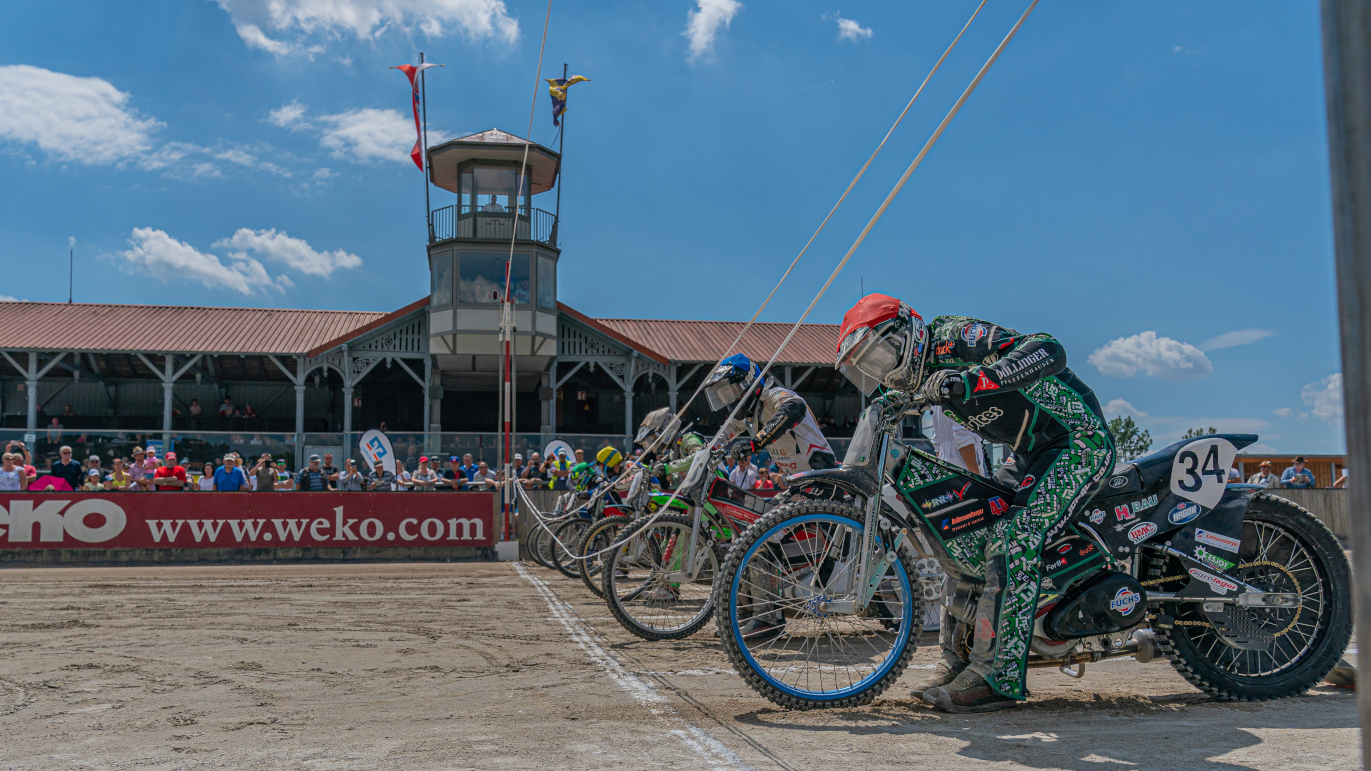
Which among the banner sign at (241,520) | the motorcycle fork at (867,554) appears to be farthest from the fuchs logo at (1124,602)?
the banner sign at (241,520)

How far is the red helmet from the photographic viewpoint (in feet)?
14.6

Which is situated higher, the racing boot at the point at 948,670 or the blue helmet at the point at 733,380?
the blue helmet at the point at 733,380

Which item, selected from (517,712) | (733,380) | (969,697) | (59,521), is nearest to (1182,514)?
(969,697)

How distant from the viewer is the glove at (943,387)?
4098 mm

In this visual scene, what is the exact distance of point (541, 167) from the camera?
3045 centimetres

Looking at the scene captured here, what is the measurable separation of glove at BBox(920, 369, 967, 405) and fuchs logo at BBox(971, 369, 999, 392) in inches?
2.5

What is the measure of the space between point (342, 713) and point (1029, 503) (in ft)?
11.1

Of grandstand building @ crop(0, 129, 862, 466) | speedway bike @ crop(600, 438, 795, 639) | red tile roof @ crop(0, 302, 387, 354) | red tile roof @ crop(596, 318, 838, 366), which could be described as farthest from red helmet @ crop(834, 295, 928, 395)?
red tile roof @ crop(0, 302, 387, 354)

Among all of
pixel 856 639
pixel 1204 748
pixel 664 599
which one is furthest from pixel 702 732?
pixel 664 599

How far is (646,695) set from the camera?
464 cm

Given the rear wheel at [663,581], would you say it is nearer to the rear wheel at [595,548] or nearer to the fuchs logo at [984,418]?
the rear wheel at [595,548]

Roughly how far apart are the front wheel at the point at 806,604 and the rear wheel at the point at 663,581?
2290mm

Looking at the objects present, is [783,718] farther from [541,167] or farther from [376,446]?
[541,167]

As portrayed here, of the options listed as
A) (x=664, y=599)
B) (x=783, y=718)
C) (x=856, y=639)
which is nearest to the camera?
(x=783, y=718)
